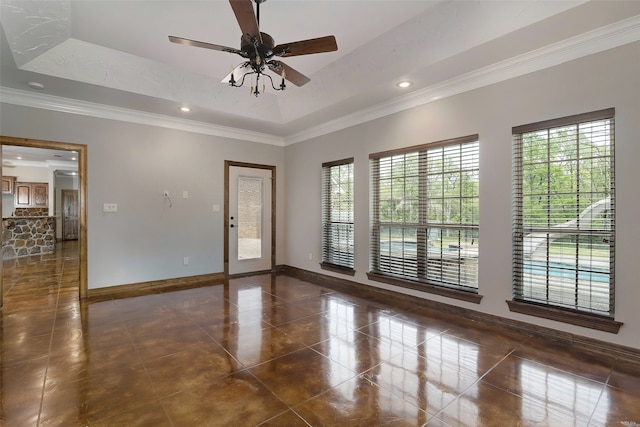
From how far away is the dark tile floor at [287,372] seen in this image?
1.85 m

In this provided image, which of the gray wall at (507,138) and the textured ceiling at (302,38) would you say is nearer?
the gray wall at (507,138)

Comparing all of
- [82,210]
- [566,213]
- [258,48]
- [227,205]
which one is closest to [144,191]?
[82,210]

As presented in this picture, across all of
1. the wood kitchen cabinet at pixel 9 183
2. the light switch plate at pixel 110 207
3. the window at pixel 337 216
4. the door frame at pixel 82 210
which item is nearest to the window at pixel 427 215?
the window at pixel 337 216

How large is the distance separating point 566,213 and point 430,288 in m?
1.66

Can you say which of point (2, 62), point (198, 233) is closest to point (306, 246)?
point (198, 233)

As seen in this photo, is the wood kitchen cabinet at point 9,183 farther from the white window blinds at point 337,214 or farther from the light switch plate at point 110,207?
the white window blinds at point 337,214

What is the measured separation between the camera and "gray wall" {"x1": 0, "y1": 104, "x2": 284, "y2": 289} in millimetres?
4359

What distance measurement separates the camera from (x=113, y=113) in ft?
14.9

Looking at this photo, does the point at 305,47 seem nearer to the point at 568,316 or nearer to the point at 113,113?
the point at 568,316

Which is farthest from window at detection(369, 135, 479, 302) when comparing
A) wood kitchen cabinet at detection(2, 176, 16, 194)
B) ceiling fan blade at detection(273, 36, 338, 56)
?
wood kitchen cabinet at detection(2, 176, 16, 194)

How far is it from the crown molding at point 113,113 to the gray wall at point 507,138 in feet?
6.37

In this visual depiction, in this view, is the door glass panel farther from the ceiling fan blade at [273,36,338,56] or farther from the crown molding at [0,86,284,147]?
the ceiling fan blade at [273,36,338,56]

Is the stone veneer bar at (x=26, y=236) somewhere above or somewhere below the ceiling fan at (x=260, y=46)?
below

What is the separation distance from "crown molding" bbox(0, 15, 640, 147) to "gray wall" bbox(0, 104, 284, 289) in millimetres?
115
